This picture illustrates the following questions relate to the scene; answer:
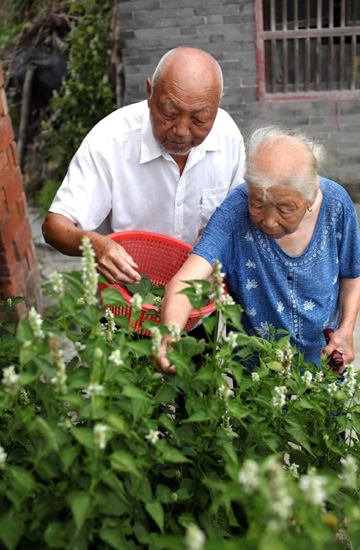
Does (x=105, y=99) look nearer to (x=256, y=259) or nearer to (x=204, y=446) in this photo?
(x=256, y=259)

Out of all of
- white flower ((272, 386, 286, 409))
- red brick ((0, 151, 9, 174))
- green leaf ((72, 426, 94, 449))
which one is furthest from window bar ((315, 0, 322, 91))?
green leaf ((72, 426, 94, 449))

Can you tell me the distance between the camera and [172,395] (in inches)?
57.9

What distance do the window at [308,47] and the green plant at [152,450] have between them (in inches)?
165

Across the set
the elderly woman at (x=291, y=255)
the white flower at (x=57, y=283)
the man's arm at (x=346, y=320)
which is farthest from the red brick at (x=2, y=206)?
the white flower at (x=57, y=283)

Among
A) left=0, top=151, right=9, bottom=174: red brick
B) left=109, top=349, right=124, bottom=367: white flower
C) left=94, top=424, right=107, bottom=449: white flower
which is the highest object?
left=109, top=349, right=124, bottom=367: white flower

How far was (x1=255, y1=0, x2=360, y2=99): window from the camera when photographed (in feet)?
17.4

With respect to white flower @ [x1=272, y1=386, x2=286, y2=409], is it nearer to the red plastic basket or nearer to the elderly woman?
the elderly woman

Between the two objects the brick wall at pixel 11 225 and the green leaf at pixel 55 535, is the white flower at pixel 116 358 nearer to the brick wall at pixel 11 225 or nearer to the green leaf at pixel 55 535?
the green leaf at pixel 55 535

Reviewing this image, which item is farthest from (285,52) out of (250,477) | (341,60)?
(250,477)

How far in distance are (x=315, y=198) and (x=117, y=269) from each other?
2.41 ft

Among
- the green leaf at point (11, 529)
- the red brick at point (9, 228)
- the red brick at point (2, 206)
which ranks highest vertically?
the green leaf at point (11, 529)

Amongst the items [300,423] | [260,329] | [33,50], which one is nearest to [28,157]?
[33,50]

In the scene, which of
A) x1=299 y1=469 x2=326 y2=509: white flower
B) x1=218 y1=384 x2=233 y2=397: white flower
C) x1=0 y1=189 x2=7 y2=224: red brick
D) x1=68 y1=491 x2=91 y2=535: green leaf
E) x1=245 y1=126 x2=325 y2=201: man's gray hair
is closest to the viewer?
x1=299 y1=469 x2=326 y2=509: white flower

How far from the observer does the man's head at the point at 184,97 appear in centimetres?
229
